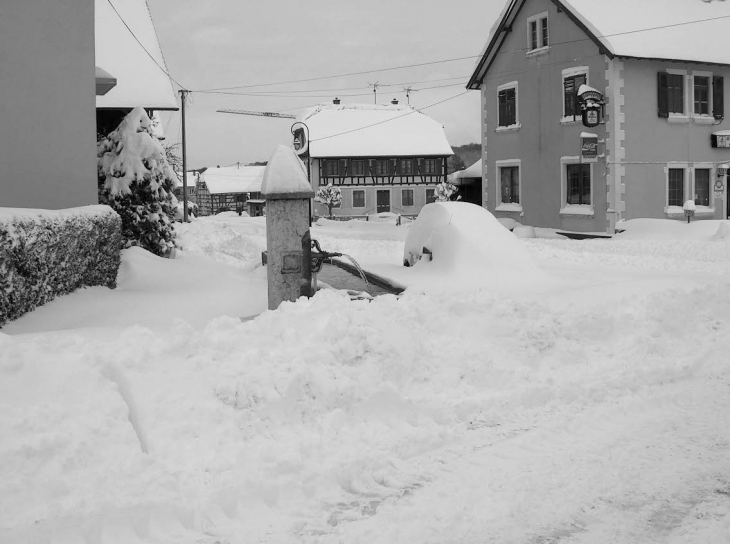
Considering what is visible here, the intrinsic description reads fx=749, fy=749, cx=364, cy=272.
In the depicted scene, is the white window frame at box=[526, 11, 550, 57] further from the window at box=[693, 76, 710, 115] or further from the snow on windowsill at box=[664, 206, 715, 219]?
the snow on windowsill at box=[664, 206, 715, 219]

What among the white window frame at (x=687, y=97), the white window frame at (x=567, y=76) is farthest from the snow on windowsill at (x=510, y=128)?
the white window frame at (x=687, y=97)

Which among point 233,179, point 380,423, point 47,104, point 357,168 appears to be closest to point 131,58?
point 47,104

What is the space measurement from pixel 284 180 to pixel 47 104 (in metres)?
4.61

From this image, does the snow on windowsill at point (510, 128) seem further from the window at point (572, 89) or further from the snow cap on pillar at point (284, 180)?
the snow cap on pillar at point (284, 180)

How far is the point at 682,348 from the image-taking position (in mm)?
7809

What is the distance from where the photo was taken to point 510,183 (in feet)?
96.4

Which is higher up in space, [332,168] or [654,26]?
[654,26]

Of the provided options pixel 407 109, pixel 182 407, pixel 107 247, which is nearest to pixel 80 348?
pixel 182 407

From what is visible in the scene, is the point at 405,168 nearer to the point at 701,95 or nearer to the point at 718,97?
the point at 701,95

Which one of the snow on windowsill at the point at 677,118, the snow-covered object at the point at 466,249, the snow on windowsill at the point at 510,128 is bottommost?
the snow-covered object at the point at 466,249

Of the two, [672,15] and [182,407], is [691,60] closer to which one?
[672,15]

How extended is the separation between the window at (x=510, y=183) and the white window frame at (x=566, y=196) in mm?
2759

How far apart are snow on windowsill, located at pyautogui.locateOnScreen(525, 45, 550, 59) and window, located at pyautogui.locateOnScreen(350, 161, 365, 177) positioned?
30839mm

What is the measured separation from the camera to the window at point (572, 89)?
82.8ft
